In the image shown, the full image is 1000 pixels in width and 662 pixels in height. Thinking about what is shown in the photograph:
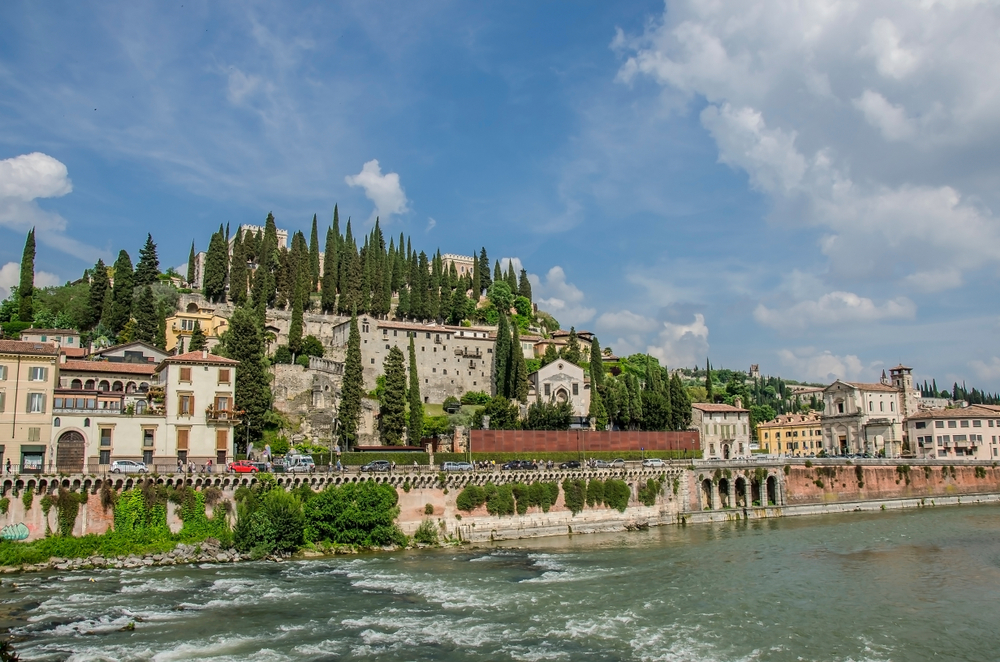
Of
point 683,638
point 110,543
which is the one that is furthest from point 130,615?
point 683,638

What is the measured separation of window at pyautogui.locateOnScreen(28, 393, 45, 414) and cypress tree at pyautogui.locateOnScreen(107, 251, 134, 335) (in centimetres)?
3476

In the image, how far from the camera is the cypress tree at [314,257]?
10056 centimetres

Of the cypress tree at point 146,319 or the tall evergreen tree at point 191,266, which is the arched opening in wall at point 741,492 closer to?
the cypress tree at point 146,319

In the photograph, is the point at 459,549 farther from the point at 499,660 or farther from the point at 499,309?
the point at 499,309

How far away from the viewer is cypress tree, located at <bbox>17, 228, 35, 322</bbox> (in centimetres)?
7578

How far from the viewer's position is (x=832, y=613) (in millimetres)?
27141

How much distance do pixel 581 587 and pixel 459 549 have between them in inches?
490

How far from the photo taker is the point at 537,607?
27250mm

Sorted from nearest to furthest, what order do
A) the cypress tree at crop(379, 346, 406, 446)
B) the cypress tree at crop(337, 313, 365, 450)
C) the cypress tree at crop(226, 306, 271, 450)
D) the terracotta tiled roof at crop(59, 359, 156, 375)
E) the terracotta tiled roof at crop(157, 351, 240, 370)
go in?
the terracotta tiled roof at crop(157, 351, 240, 370), the cypress tree at crop(226, 306, 271, 450), the terracotta tiled roof at crop(59, 359, 156, 375), the cypress tree at crop(337, 313, 365, 450), the cypress tree at crop(379, 346, 406, 446)

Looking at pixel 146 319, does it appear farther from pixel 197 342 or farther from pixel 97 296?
pixel 197 342

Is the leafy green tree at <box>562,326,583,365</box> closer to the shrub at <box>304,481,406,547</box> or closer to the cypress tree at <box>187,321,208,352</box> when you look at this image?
the cypress tree at <box>187,321,208,352</box>

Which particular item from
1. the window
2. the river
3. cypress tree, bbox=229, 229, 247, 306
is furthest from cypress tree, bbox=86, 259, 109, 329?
the river

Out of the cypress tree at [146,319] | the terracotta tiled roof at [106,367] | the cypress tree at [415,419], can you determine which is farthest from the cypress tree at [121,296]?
the cypress tree at [415,419]

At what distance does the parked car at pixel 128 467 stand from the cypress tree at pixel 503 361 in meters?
49.0
